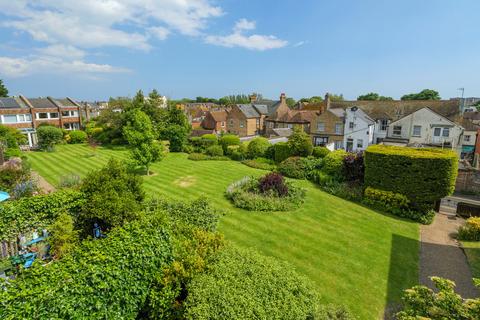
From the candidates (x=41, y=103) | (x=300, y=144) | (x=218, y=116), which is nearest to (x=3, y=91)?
(x=41, y=103)

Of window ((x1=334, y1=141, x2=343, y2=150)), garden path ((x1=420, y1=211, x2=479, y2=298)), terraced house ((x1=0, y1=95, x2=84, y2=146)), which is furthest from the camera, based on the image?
terraced house ((x1=0, y1=95, x2=84, y2=146))

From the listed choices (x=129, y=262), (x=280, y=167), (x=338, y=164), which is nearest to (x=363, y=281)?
(x=129, y=262)

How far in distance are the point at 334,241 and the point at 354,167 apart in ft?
33.6

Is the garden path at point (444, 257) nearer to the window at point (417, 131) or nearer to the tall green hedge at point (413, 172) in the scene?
the tall green hedge at point (413, 172)

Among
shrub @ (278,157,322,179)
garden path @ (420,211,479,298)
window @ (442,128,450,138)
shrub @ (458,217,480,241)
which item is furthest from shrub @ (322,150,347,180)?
window @ (442,128,450,138)

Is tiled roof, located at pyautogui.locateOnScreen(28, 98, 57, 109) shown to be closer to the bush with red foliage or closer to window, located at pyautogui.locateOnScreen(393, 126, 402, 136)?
the bush with red foliage

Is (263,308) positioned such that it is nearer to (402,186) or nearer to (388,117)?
(402,186)

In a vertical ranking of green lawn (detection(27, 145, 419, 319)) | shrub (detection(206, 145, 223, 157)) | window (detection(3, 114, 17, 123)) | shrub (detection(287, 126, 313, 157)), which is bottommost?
green lawn (detection(27, 145, 419, 319))

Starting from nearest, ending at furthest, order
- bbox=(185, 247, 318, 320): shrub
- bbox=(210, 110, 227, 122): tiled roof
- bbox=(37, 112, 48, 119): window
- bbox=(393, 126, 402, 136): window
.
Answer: bbox=(185, 247, 318, 320): shrub
bbox=(393, 126, 402, 136): window
bbox=(37, 112, 48, 119): window
bbox=(210, 110, 227, 122): tiled roof

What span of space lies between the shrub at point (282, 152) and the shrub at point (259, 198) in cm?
886

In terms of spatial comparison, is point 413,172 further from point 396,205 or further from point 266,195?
point 266,195

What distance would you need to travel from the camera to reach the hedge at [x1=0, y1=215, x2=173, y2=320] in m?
5.61

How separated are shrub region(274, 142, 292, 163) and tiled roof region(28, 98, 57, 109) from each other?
45.1m

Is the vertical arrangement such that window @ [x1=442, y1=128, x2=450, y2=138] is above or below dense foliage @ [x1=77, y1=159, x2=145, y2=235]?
above
